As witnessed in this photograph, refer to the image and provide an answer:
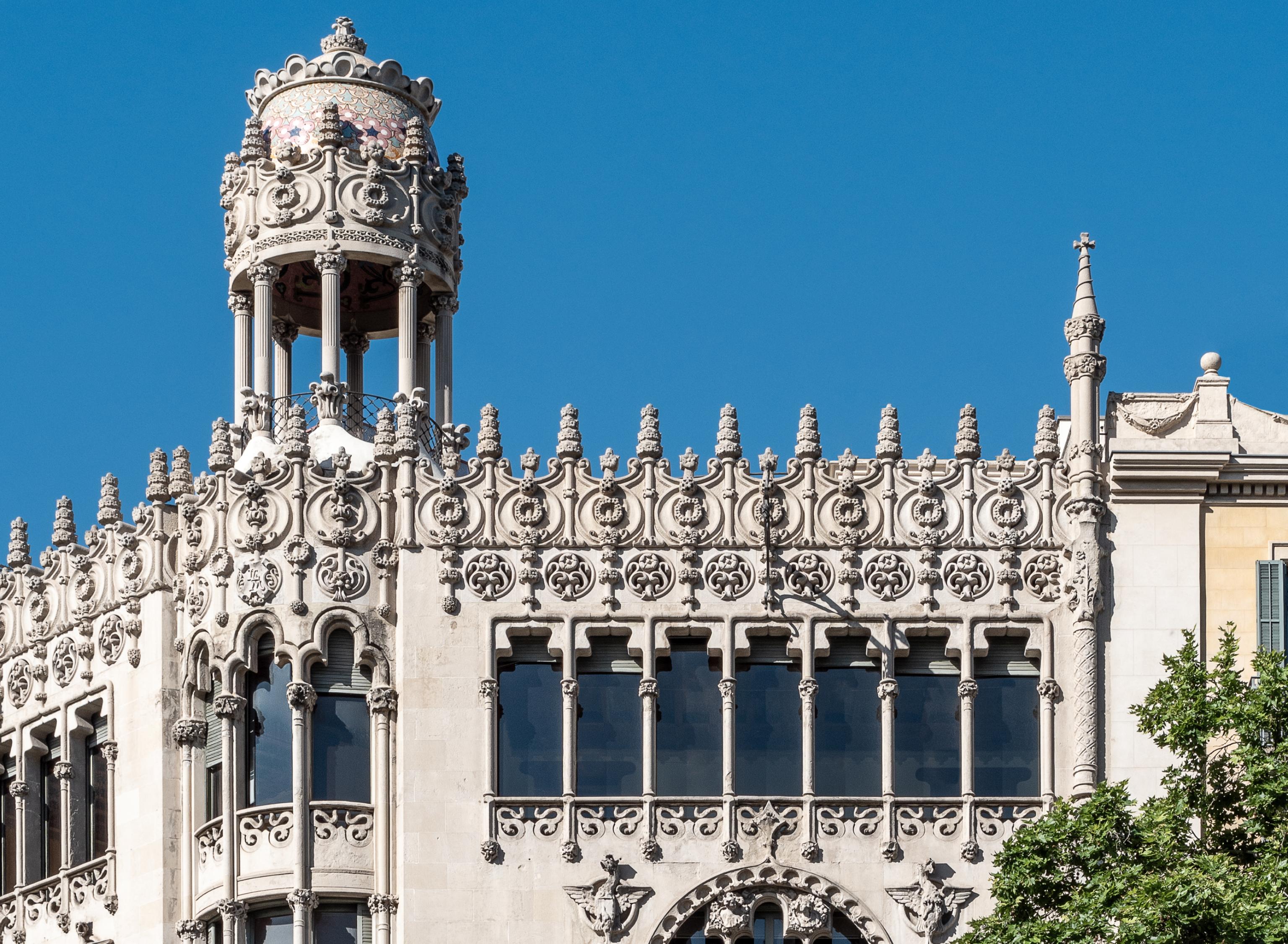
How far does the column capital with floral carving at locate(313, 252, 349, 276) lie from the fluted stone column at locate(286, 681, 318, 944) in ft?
27.1

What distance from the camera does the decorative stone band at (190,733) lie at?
5375cm

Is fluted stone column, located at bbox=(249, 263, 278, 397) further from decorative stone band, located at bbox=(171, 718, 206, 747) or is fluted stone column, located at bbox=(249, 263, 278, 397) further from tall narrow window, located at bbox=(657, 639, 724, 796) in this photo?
tall narrow window, located at bbox=(657, 639, 724, 796)

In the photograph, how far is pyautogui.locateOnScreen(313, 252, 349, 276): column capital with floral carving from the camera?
57562 millimetres

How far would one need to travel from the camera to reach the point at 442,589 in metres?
53.1

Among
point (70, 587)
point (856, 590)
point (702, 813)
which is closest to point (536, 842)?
point (702, 813)

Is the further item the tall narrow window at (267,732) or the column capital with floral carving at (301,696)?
the tall narrow window at (267,732)

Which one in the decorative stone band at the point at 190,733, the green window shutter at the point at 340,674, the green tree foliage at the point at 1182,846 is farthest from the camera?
the decorative stone band at the point at 190,733

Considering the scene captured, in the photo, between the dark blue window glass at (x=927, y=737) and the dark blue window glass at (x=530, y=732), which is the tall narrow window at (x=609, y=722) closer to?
the dark blue window glass at (x=530, y=732)

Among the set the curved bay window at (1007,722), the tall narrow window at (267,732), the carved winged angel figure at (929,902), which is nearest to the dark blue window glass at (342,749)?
the tall narrow window at (267,732)

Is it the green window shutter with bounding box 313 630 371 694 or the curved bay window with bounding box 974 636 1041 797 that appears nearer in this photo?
the curved bay window with bounding box 974 636 1041 797

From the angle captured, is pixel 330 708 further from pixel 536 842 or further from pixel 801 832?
pixel 801 832

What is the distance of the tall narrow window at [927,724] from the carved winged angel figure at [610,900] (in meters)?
4.46

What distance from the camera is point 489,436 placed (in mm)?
53812

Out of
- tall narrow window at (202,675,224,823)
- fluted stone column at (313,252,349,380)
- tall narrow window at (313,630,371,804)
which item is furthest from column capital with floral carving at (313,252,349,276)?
tall narrow window at (202,675,224,823)
